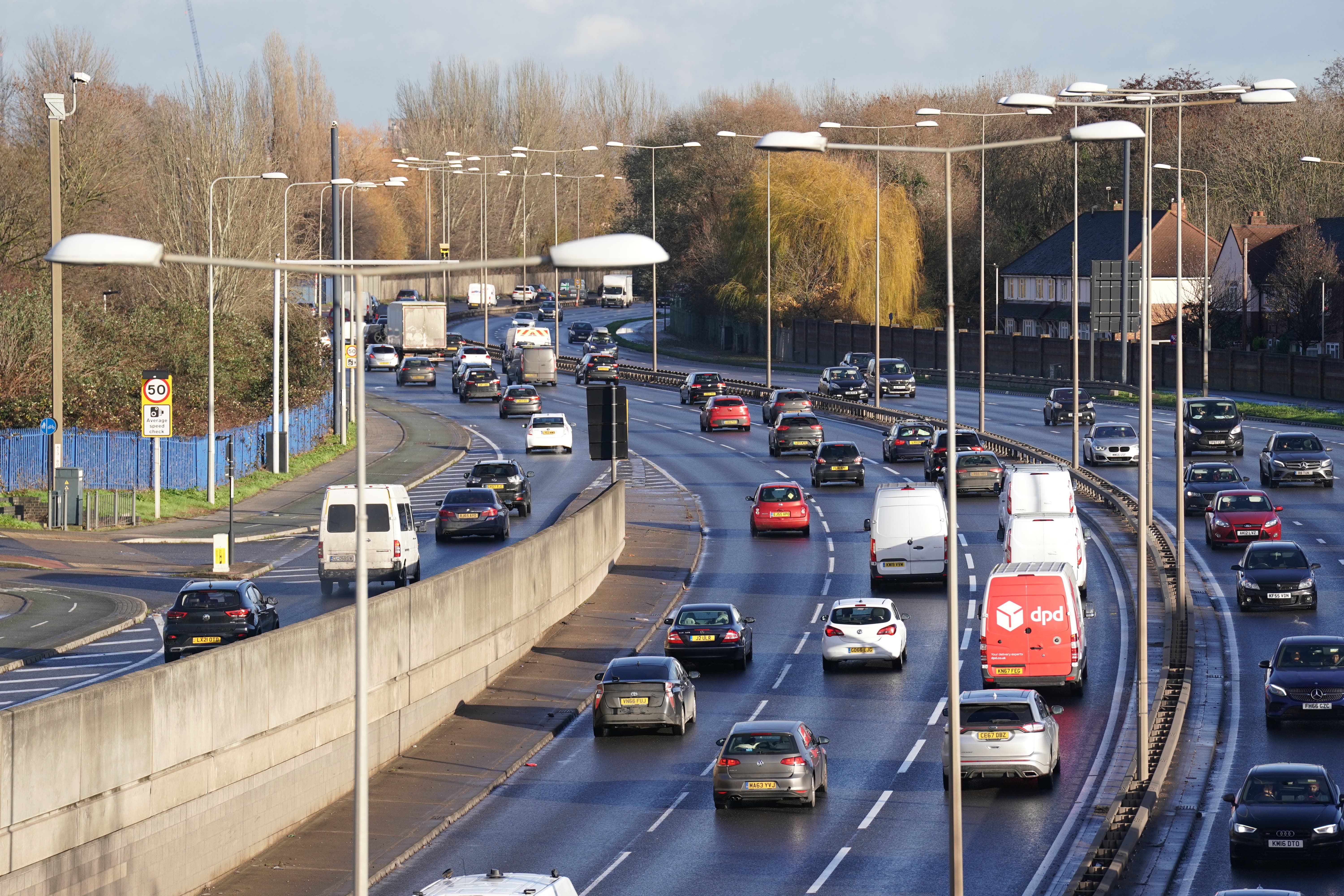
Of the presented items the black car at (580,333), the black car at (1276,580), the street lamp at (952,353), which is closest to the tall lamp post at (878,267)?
the street lamp at (952,353)

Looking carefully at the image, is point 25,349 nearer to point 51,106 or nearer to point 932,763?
point 51,106

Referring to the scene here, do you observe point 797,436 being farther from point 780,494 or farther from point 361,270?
point 361,270

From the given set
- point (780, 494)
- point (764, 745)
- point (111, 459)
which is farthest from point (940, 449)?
point (764, 745)

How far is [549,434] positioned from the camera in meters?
71.2

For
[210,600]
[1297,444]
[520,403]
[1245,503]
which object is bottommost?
[210,600]

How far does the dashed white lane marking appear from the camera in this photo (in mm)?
25172

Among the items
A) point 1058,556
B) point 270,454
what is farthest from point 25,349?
point 1058,556

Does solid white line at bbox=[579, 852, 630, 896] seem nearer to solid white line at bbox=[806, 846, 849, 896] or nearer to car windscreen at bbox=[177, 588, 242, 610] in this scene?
solid white line at bbox=[806, 846, 849, 896]

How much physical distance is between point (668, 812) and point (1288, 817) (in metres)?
8.55

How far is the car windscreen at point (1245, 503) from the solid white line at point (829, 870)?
88.5ft

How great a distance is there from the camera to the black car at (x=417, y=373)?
10181 centimetres

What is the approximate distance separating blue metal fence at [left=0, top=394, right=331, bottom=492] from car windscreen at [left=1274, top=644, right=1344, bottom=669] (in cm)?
3607

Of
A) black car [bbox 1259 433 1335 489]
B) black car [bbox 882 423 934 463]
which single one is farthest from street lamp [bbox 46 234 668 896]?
black car [bbox 882 423 934 463]

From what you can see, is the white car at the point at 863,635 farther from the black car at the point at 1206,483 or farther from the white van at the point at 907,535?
the black car at the point at 1206,483
